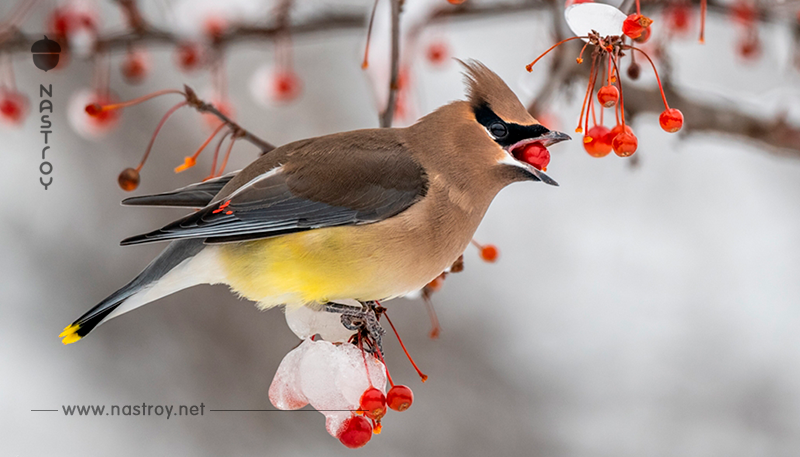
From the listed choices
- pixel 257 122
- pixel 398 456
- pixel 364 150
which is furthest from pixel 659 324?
pixel 364 150

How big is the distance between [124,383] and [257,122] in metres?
1.87

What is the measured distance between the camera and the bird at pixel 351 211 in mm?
1703

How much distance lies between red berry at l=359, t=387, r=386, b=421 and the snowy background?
2648 mm

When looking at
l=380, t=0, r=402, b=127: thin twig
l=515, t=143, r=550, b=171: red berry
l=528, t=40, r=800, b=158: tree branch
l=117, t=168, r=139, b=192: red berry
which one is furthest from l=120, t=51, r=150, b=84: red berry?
l=515, t=143, r=550, b=171: red berry

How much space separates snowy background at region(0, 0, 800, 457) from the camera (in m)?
4.20

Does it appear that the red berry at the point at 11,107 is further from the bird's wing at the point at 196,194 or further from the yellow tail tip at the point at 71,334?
the yellow tail tip at the point at 71,334

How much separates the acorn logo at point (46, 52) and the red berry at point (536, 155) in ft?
5.30

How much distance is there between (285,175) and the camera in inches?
69.1

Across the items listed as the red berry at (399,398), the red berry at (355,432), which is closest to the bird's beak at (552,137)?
the red berry at (399,398)

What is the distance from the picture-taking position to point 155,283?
173cm

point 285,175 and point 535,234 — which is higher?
point 285,175

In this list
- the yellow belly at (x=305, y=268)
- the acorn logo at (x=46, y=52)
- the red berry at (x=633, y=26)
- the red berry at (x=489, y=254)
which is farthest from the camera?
the acorn logo at (x=46, y=52)

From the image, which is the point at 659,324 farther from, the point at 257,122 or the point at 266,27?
the point at 266,27

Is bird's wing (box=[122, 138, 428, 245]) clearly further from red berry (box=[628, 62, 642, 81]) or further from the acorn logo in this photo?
the acorn logo
